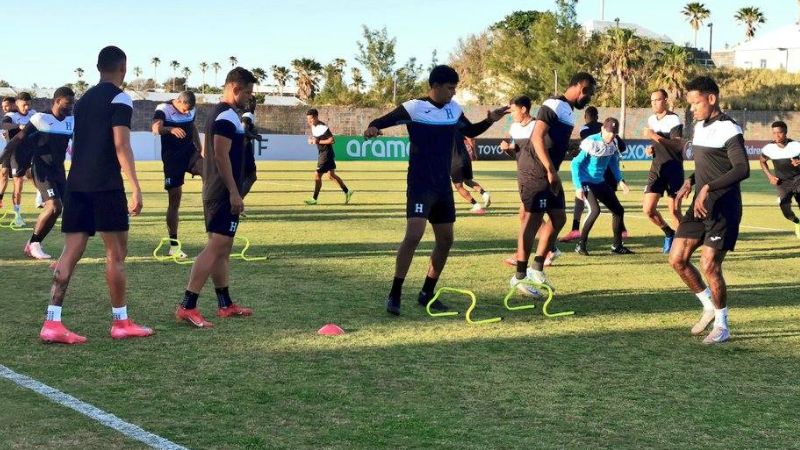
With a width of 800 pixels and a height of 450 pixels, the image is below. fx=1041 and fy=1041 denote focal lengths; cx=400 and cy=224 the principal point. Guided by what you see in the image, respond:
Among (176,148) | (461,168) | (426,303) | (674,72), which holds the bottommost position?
(426,303)

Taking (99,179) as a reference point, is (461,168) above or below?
below

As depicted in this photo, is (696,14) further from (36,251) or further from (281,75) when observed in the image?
(36,251)

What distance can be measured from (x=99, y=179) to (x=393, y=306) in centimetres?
291

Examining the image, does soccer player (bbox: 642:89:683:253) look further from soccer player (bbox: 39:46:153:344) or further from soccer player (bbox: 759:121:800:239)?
soccer player (bbox: 39:46:153:344)

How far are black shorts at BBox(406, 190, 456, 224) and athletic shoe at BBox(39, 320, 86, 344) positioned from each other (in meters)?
3.06

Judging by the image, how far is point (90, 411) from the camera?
19.8 ft

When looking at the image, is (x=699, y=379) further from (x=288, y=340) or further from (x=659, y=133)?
(x=659, y=133)

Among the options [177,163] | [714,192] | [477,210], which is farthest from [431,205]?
[477,210]

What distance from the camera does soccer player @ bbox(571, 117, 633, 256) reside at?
14.5 meters

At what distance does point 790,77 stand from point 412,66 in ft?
103

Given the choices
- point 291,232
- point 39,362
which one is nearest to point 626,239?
point 291,232

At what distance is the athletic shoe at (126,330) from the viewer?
8172mm

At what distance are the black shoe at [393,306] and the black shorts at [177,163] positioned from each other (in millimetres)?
4741

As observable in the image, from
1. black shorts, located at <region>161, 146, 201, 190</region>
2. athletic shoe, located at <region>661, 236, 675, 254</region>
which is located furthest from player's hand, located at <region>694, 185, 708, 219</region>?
black shorts, located at <region>161, 146, 201, 190</region>
